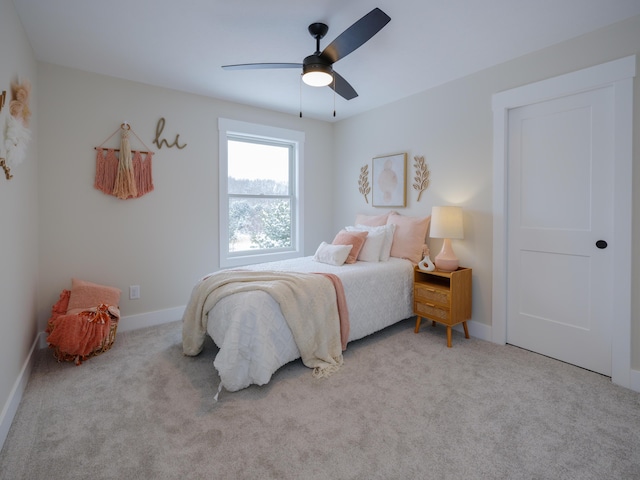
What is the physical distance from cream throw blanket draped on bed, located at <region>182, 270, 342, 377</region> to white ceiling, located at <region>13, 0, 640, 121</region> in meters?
1.80

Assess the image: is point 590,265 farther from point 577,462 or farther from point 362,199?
point 362,199

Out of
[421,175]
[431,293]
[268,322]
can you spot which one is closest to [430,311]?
[431,293]

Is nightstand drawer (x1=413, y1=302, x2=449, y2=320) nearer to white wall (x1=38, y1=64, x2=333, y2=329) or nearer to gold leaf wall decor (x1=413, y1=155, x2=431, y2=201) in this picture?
gold leaf wall decor (x1=413, y1=155, x2=431, y2=201)

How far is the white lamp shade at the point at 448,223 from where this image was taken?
9.56 feet

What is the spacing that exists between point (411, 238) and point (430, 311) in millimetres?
786

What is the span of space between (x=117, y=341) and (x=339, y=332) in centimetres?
202

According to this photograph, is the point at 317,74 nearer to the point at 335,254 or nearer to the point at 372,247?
the point at 335,254

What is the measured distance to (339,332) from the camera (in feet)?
8.54

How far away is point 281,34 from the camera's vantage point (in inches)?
92.7

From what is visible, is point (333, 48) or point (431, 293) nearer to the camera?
point (333, 48)

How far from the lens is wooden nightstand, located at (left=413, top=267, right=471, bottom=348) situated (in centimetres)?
284

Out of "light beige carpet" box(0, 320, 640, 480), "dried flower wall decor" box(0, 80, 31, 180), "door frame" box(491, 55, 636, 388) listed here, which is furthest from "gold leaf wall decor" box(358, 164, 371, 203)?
"dried flower wall decor" box(0, 80, 31, 180)

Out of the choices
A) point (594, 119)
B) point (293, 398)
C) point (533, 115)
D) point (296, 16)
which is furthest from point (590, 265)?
point (296, 16)

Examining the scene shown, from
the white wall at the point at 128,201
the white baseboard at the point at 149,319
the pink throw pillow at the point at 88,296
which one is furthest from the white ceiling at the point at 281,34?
the white baseboard at the point at 149,319
